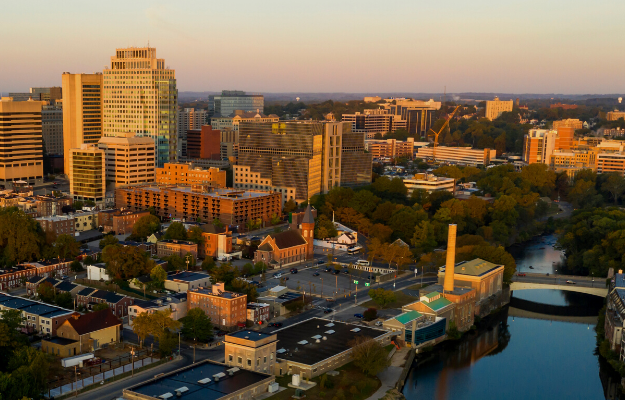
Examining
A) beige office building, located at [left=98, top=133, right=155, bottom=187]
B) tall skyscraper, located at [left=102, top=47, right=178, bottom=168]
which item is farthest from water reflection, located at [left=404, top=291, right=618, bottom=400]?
tall skyscraper, located at [left=102, top=47, right=178, bottom=168]

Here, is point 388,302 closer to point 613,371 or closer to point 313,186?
point 613,371

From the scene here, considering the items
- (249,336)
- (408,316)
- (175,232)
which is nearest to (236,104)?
(175,232)

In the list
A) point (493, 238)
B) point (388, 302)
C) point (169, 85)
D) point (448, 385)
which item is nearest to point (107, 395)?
point (448, 385)

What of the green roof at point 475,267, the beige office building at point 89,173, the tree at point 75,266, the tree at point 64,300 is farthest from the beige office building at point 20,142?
the green roof at point 475,267

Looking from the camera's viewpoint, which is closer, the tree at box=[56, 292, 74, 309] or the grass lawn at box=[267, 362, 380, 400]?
the grass lawn at box=[267, 362, 380, 400]

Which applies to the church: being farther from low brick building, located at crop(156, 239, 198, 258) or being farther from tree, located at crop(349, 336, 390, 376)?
tree, located at crop(349, 336, 390, 376)
